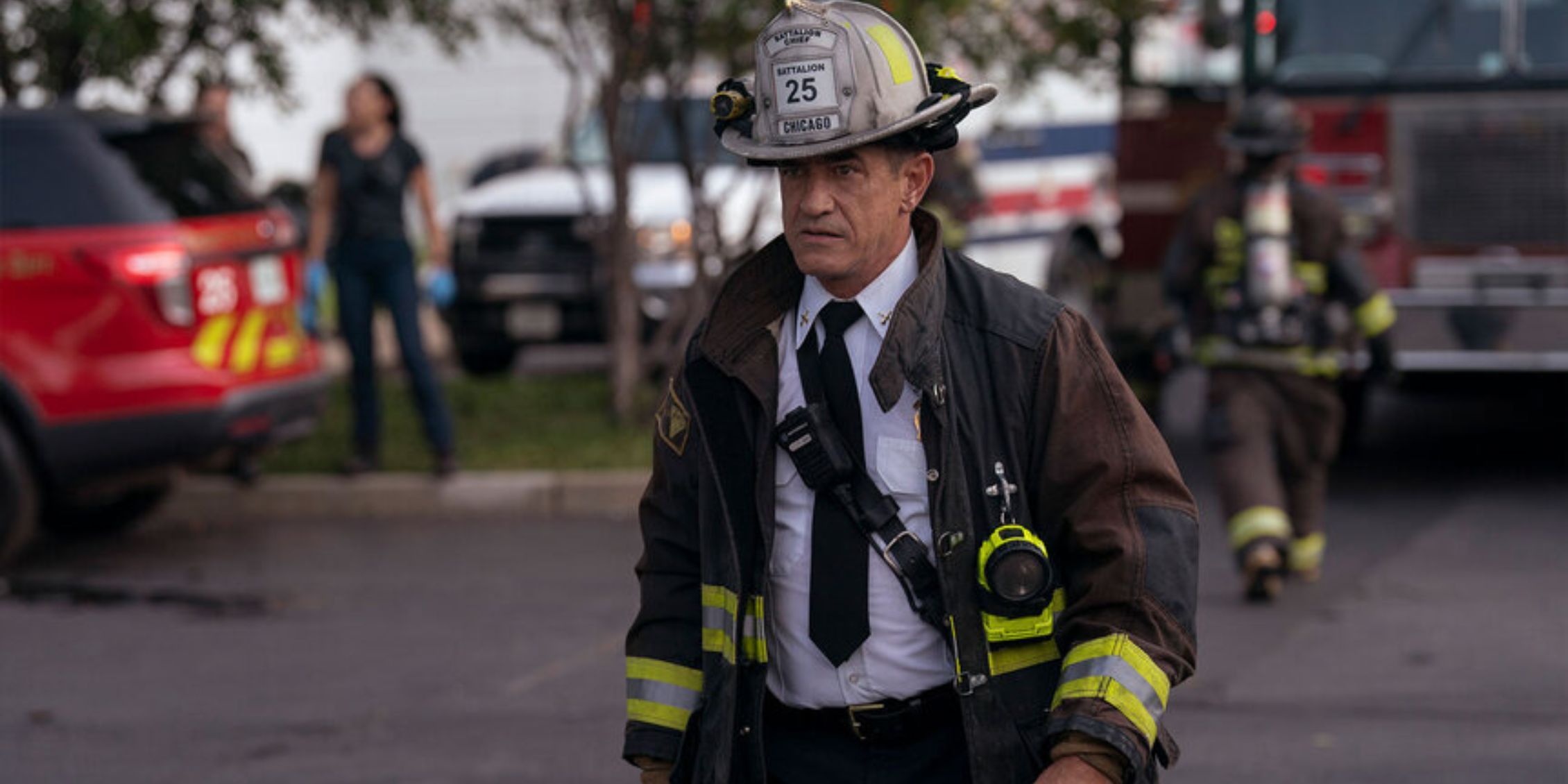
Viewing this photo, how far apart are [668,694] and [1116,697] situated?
2.07 ft

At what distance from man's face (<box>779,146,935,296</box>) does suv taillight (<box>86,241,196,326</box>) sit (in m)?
6.19

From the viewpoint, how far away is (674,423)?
312 cm

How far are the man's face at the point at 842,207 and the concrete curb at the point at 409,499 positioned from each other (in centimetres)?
734

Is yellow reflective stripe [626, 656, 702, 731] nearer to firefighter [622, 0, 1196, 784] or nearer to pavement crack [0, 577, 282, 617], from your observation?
firefighter [622, 0, 1196, 784]

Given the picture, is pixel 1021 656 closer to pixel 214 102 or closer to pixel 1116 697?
pixel 1116 697

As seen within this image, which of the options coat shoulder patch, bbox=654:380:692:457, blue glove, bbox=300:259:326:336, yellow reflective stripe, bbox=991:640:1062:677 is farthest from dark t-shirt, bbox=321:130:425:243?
yellow reflective stripe, bbox=991:640:1062:677

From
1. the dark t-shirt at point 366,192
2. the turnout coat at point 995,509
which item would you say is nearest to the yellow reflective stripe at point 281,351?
the dark t-shirt at point 366,192

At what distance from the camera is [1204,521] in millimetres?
10070

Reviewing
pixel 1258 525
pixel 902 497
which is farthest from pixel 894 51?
pixel 1258 525

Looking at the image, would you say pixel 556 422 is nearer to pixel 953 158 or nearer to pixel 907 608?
pixel 953 158

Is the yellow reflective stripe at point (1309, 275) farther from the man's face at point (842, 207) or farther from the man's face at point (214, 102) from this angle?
the man's face at point (214, 102)

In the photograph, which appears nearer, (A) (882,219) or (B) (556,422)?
(A) (882,219)

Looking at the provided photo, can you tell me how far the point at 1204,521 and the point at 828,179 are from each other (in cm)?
738

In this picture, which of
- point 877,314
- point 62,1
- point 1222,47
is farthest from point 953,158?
point 877,314
